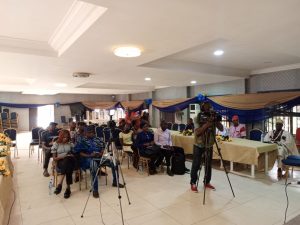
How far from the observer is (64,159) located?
3.68 m

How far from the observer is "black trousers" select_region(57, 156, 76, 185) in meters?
3.63

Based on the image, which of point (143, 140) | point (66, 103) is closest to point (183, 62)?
point (143, 140)

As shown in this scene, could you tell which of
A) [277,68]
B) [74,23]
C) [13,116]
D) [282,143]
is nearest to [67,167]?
[74,23]

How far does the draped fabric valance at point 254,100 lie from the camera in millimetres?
5477

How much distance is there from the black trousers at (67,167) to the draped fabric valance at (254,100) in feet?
16.5

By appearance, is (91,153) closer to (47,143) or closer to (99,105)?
(47,143)

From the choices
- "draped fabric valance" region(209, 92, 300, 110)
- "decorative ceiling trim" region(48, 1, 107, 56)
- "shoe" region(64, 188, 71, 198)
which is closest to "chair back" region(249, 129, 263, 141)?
"draped fabric valance" region(209, 92, 300, 110)

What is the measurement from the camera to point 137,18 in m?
2.09

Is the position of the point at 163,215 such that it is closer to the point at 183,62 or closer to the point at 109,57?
the point at 109,57

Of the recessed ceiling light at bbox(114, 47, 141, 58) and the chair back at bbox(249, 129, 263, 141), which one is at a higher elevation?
the recessed ceiling light at bbox(114, 47, 141, 58)

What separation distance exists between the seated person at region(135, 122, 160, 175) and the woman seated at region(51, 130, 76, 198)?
58.2 inches

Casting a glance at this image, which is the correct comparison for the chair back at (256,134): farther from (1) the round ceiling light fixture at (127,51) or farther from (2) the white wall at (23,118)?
(2) the white wall at (23,118)

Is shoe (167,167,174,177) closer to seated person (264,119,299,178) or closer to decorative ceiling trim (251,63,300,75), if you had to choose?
seated person (264,119,299,178)

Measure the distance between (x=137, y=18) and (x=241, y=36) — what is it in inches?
54.3
